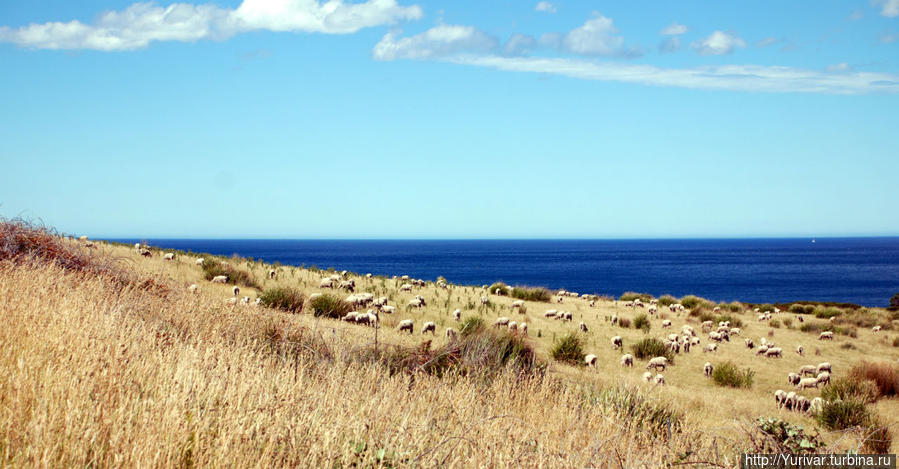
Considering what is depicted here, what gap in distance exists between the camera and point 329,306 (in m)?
16.3

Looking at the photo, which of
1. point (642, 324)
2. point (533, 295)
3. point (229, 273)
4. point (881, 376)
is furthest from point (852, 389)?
point (229, 273)

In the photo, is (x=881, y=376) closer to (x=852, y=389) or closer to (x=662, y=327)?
(x=852, y=389)

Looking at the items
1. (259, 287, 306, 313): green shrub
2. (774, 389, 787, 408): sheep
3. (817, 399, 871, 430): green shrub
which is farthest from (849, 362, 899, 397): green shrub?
(259, 287, 306, 313): green shrub

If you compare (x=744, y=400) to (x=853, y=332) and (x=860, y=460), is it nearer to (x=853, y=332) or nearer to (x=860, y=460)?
(x=860, y=460)

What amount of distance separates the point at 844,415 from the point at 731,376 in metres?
3.64

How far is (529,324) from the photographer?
65.2 ft

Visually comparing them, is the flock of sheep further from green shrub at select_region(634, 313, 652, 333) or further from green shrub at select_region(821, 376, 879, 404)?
green shrub at select_region(634, 313, 652, 333)

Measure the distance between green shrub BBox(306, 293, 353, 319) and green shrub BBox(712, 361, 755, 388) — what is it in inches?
425

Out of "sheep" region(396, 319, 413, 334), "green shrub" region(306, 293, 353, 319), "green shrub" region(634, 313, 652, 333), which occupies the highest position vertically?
"green shrub" region(306, 293, 353, 319)

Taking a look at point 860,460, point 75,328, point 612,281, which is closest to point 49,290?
point 75,328

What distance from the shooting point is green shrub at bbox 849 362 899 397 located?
50.4 feet

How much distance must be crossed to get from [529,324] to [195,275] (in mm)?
12049

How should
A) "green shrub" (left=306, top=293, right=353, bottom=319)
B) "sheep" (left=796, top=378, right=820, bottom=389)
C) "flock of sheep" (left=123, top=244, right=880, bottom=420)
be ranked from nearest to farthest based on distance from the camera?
"flock of sheep" (left=123, top=244, right=880, bottom=420) → "sheep" (left=796, top=378, right=820, bottom=389) → "green shrub" (left=306, top=293, right=353, bottom=319)

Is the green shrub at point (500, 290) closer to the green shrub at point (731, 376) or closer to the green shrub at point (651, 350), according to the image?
the green shrub at point (651, 350)
